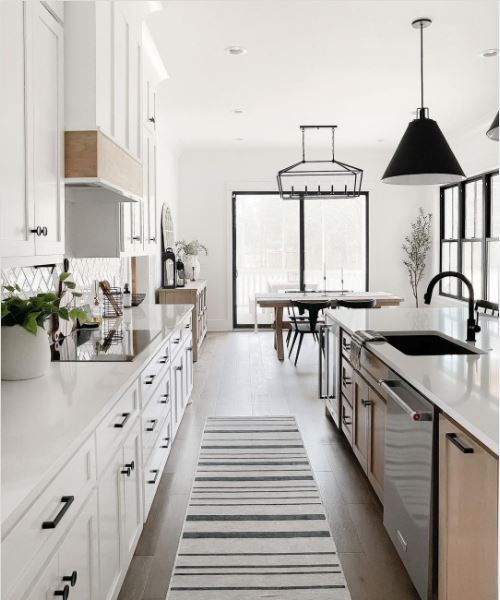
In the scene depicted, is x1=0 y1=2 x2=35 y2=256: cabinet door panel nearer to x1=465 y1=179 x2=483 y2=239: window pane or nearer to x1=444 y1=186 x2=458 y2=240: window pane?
x1=465 y1=179 x2=483 y2=239: window pane

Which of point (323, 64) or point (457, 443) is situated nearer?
point (457, 443)

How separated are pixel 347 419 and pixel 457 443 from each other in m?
1.97

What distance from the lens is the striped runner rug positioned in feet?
7.29

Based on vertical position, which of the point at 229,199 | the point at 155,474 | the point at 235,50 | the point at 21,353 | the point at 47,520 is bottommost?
the point at 155,474

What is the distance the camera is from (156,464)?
292 cm

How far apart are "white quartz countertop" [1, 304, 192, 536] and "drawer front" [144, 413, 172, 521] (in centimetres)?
56

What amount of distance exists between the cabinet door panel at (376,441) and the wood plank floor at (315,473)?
18 cm

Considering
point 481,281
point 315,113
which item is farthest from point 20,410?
point 481,281

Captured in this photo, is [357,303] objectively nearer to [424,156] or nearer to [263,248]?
[424,156]

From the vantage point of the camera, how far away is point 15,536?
1.11 meters

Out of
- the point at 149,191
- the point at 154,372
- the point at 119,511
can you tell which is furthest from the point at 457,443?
the point at 149,191

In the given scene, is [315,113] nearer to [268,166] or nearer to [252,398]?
[268,166]

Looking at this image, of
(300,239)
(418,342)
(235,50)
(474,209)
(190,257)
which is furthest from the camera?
(300,239)

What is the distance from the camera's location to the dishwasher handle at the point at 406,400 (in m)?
1.92
